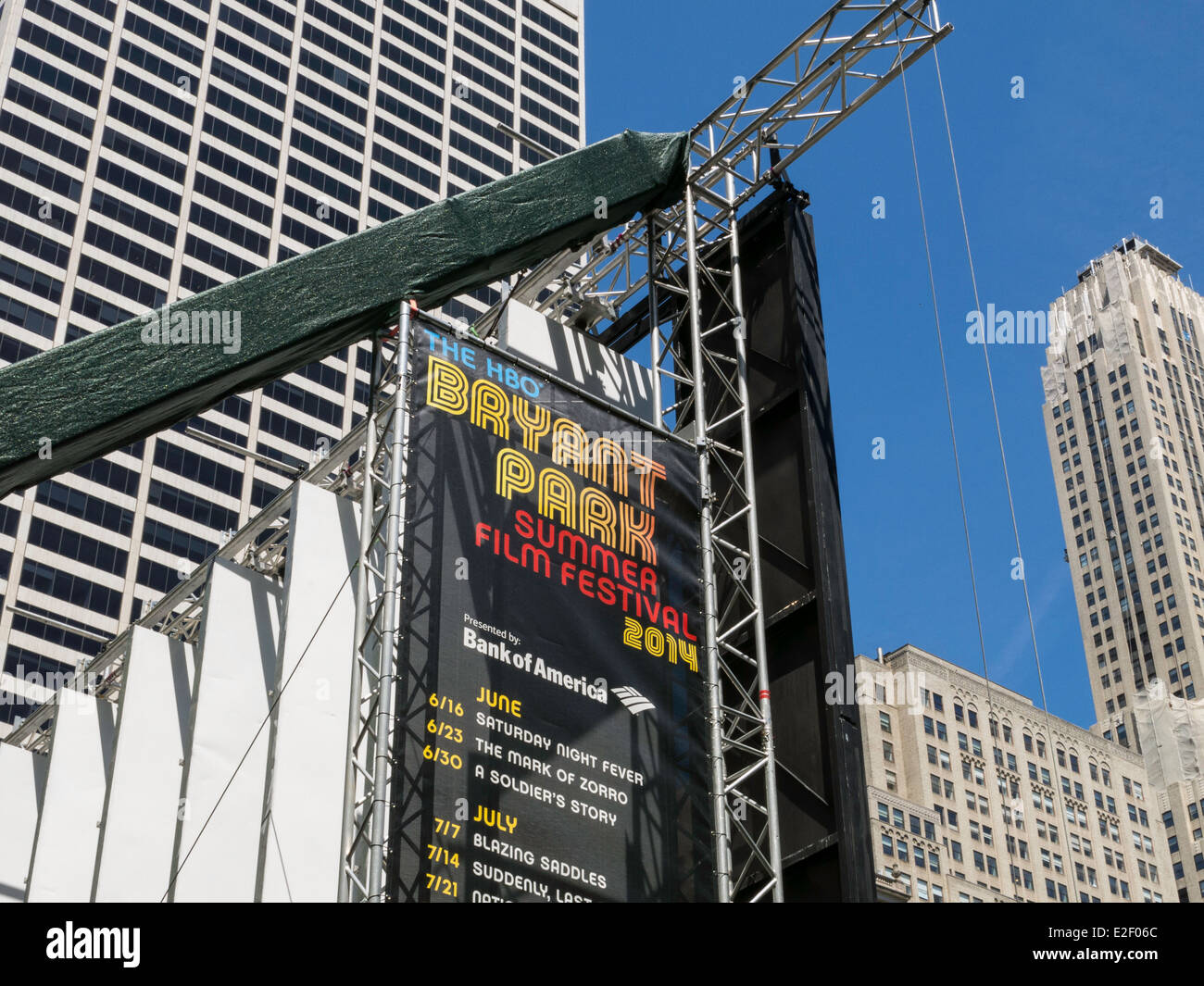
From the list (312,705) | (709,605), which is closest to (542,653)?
(709,605)

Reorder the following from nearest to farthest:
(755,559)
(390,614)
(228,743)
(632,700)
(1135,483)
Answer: (390,614), (632,700), (755,559), (228,743), (1135,483)

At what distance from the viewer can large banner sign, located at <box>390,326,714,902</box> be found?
48.6 feet

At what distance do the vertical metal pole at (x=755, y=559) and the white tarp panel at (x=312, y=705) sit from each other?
4666 millimetres

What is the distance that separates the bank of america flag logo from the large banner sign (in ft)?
0.07

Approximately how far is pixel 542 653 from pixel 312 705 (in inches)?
130

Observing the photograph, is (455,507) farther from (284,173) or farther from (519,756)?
(284,173)

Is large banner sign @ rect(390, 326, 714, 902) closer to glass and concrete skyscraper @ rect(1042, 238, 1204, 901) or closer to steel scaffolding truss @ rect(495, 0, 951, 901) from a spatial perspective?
steel scaffolding truss @ rect(495, 0, 951, 901)

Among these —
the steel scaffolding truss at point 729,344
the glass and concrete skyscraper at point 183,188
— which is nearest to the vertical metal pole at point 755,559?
the steel scaffolding truss at point 729,344

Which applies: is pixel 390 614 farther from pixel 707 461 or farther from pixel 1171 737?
pixel 1171 737

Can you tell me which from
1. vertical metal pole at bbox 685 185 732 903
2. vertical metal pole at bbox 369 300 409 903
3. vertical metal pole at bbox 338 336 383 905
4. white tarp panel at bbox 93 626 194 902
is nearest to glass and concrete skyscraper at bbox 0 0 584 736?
white tarp panel at bbox 93 626 194 902

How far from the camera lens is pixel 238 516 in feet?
264

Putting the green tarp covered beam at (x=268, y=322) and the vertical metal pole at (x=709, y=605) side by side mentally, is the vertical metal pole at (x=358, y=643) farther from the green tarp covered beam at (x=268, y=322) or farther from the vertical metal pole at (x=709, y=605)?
the vertical metal pole at (x=709, y=605)

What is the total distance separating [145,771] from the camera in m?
22.0

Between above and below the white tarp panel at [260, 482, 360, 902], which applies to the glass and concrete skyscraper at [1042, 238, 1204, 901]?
above
